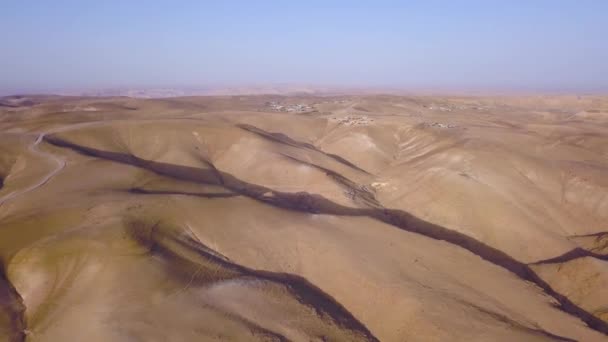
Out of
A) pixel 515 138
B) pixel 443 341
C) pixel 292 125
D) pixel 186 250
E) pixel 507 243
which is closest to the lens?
pixel 443 341

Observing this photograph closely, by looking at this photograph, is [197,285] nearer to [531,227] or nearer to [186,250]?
[186,250]

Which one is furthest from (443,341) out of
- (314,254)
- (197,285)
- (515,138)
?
(515,138)

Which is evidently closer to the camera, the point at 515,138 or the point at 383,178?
the point at 383,178

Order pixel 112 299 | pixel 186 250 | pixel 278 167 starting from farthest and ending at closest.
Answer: pixel 278 167, pixel 186 250, pixel 112 299

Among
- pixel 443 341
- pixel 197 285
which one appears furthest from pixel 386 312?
pixel 197 285

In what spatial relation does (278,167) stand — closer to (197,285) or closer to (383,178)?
(383,178)

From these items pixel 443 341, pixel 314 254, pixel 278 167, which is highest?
pixel 278 167

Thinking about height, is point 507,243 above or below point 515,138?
below
